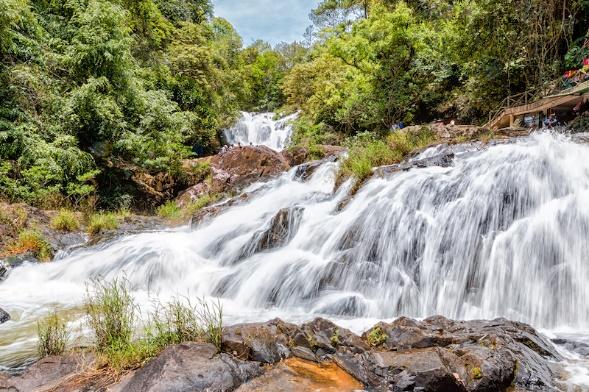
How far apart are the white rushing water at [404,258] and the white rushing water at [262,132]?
1622cm

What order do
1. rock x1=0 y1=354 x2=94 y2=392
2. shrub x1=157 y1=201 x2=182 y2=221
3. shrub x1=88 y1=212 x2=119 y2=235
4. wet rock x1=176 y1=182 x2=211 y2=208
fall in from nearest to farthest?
rock x1=0 y1=354 x2=94 y2=392 < shrub x1=88 y1=212 x2=119 y2=235 < shrub x1=157 y1=201 x2=182 y2=221 < wet rock x1=176 y1=182 x2=211 y2=208

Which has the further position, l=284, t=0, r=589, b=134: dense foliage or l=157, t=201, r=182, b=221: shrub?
l=157, t=201, r=182, b=221: shrub

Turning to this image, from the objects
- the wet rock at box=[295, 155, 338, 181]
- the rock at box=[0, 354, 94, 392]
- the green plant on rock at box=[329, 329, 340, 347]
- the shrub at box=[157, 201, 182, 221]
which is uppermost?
the wet rock at box=[295, 155, 338, 181]

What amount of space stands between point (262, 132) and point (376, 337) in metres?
23.8

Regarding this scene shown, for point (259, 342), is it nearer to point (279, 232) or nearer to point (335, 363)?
point (335, 363)

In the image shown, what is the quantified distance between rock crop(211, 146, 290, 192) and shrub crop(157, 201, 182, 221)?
162 centimetres

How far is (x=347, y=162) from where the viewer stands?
420 inches

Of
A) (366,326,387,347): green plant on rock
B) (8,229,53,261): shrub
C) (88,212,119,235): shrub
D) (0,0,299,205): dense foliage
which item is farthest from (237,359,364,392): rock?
(0,0,299,205): dense foliage

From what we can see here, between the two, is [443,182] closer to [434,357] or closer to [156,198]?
[434,357]

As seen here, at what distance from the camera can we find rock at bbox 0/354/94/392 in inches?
125

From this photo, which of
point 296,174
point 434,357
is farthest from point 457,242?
point 296,174

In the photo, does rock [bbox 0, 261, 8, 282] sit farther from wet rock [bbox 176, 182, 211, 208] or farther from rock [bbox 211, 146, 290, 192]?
rock [bbox 211, 146, 290, 192]

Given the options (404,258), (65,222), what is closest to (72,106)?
(65,222)

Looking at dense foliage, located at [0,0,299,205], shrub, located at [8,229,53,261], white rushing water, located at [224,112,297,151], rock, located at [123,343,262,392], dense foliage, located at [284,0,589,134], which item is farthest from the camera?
white rushing water, located at [224,112,297,151]
